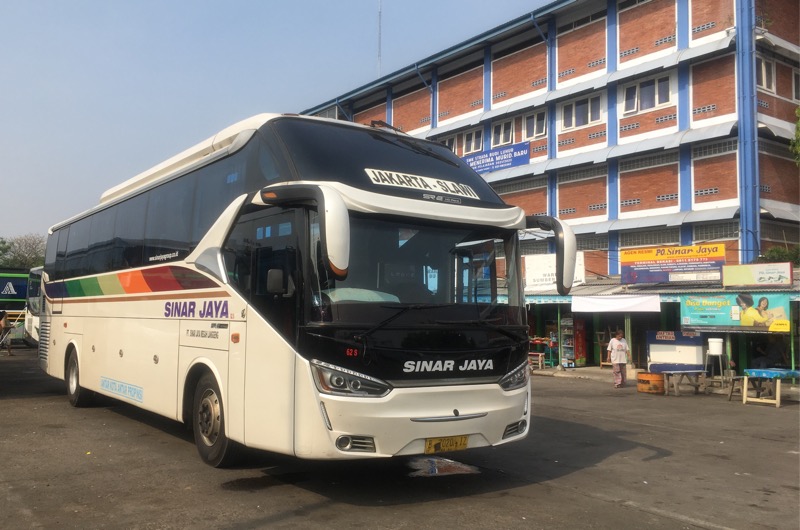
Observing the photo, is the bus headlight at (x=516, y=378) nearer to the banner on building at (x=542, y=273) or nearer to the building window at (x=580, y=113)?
the banner on building at (x=542, y=273)

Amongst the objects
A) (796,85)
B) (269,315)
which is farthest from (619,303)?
(269,315)

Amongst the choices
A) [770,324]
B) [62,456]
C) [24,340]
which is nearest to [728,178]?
[770,324]

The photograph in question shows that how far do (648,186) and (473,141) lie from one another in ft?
35.2

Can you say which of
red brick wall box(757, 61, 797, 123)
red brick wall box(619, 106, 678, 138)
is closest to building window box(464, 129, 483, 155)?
red brick wall box(619, 106, 678, 138)

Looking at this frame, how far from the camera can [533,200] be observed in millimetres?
32625

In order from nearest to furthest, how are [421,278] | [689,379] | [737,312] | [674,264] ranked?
[421,278] → [689,379] → [737,312] → [674,264]

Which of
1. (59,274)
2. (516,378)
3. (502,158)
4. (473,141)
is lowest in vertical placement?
(516,378)

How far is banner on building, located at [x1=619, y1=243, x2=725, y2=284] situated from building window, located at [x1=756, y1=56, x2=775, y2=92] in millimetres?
7837

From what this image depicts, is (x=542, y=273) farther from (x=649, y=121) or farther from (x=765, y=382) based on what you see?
(x=765, y=382)

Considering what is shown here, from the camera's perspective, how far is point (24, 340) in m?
36.3

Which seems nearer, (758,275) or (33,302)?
(758,275)

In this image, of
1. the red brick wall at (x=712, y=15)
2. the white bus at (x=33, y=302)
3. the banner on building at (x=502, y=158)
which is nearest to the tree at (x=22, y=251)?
the white bus at (x=33, y=302)

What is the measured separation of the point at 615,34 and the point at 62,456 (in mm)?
26910

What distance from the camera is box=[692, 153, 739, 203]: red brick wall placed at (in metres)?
24.9
